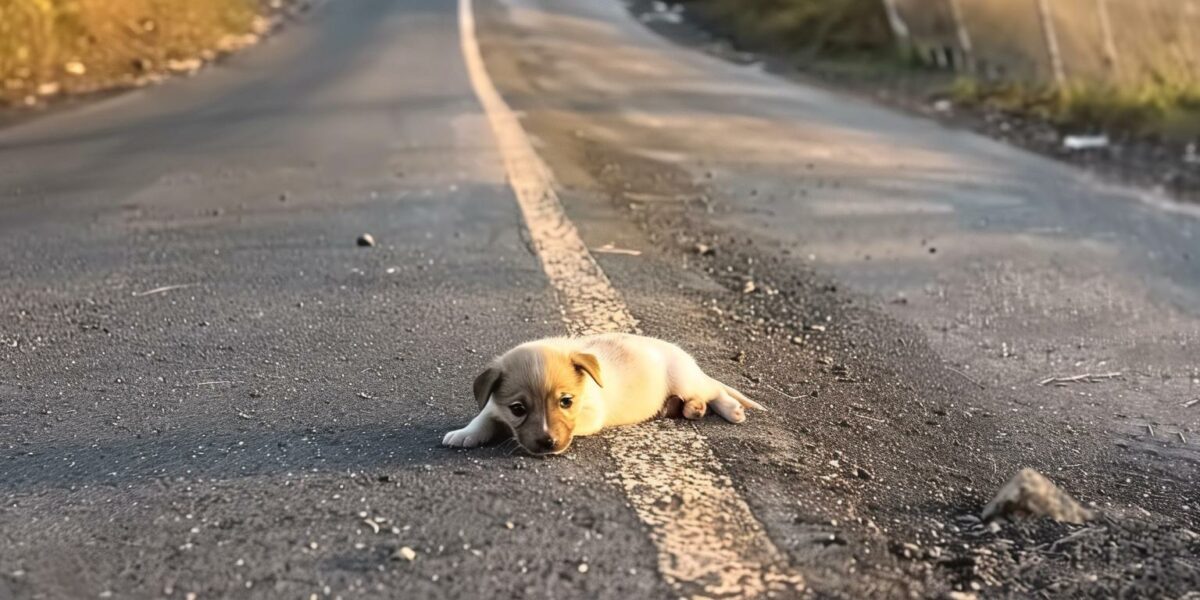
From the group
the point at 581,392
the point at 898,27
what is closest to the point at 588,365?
the point at 581,392

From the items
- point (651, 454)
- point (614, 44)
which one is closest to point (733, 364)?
point (651, 454)

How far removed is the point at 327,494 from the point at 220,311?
206cm

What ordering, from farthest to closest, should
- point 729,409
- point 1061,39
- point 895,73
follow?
point 895,73
point 1061,39
point 729,409

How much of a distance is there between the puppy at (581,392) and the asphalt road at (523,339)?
92mm

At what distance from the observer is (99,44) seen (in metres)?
14.6

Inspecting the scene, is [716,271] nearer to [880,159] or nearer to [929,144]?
[880,159]

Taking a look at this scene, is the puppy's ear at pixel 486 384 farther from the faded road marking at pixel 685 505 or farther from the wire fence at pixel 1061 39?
the wire fence at pixel 1061 39

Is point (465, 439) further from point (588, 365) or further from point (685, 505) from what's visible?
point (685, 505)

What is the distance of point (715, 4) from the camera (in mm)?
24469

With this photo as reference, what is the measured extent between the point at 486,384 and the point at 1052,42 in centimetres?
1401

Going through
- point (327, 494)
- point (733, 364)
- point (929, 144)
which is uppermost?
point (327, 494)

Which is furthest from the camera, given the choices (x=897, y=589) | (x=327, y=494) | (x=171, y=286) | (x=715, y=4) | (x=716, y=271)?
(x=715, y=4)

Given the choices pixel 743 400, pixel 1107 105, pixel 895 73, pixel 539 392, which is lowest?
pixel 895 73

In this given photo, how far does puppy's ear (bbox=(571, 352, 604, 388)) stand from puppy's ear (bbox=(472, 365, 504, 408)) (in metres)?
0.21
